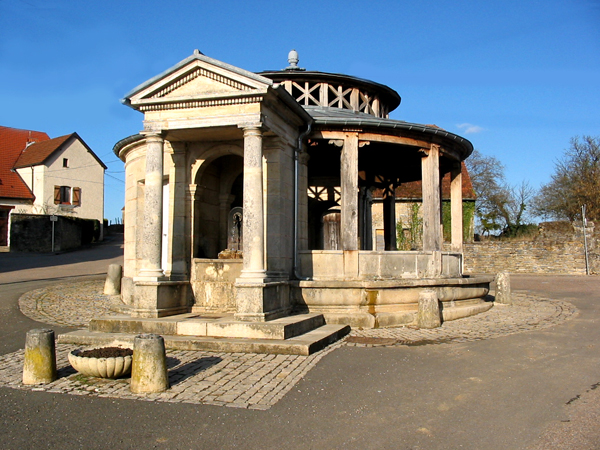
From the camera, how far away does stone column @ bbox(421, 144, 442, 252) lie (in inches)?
467

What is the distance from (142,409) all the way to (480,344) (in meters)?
5.53

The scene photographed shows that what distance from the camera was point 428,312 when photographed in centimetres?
1021

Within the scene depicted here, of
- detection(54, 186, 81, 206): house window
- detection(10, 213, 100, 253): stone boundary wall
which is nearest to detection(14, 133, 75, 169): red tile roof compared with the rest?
detection(54, 186, 81, 206): house window

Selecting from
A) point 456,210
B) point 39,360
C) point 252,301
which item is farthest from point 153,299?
point 456,210

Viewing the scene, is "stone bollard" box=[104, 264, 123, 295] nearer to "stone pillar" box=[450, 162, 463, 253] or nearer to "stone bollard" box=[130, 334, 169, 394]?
"stone pillar" box=[450, 162, 463, 253]

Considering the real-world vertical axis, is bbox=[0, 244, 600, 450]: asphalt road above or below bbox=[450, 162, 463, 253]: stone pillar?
below

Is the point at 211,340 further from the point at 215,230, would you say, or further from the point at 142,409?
the point at 215,230

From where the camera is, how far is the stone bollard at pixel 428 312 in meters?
10.2

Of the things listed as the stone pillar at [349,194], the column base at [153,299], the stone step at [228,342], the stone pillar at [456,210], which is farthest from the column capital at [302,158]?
the stone pillar at [456,210]

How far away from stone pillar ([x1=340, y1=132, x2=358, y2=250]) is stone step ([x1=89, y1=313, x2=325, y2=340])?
7.02ft

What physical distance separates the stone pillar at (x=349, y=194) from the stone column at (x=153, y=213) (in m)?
3.73

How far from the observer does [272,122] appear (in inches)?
377

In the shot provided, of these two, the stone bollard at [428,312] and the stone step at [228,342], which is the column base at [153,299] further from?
the stone bollard at [428,312]

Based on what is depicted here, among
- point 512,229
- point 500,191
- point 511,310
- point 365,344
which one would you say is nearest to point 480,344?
point 365,344
